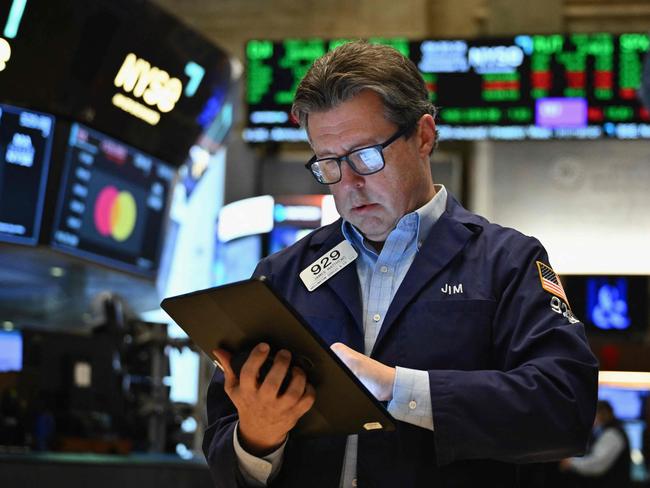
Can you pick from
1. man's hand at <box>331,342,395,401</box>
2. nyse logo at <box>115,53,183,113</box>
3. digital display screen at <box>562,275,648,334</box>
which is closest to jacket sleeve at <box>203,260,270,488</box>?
man's hand at <box>331,342,395,401</box>

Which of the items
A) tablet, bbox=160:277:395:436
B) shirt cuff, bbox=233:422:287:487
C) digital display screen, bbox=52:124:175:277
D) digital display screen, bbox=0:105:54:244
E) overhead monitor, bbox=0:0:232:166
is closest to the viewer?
tablet, bbox=160:277:395:436

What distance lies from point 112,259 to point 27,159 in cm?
106

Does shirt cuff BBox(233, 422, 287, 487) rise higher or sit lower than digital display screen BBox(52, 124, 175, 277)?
lower

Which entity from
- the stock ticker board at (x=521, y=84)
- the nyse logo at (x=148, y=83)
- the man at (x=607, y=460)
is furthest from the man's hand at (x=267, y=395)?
the stock ticker board at (x=521, y=84)

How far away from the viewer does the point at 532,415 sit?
1.82m

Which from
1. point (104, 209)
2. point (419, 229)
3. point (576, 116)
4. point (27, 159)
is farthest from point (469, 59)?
point (419, 229)

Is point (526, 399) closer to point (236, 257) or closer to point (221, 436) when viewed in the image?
point (221, 436)

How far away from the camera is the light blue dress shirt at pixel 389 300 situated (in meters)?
1.84

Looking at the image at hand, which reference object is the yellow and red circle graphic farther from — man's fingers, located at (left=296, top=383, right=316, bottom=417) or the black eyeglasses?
man's fingers, located at (left=296, top=383, right=316, bottom=417)

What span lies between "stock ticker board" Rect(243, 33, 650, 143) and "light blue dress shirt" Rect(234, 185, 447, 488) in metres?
6.84

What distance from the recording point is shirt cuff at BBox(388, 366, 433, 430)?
6.02ft

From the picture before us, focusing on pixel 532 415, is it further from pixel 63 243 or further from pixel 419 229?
pixel 63 243

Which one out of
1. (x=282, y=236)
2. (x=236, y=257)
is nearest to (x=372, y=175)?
(x=282, y=236)

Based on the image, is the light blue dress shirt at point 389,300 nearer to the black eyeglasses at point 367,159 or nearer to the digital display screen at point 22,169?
the black eyeglasses at point 367,159
